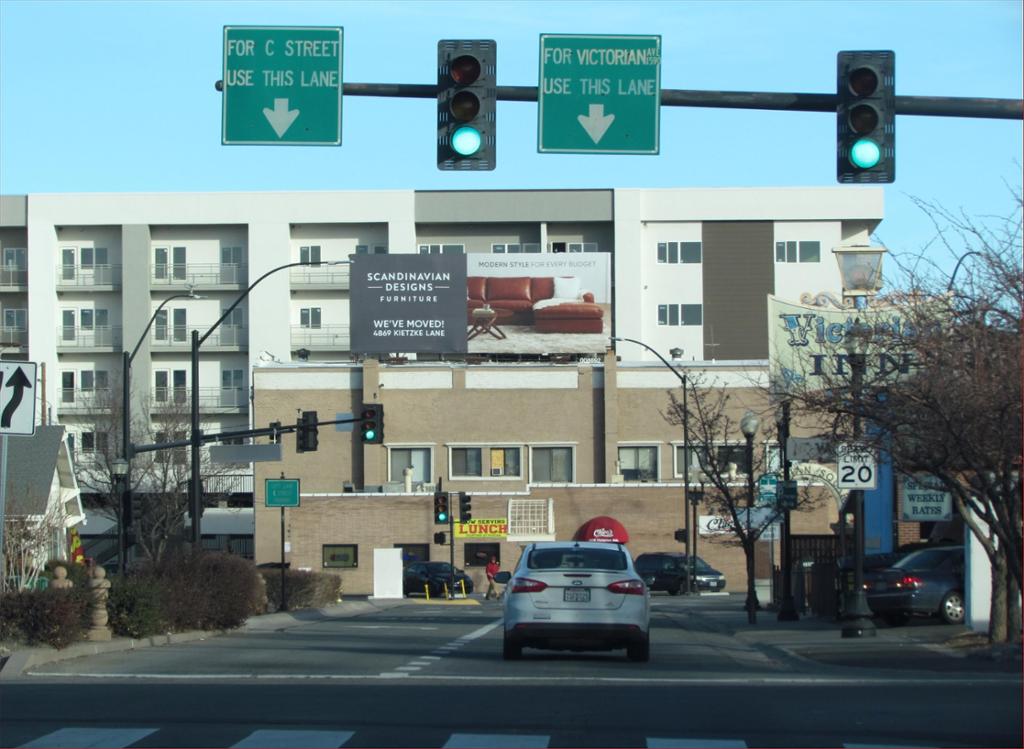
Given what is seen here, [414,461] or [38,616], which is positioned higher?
[414,461]

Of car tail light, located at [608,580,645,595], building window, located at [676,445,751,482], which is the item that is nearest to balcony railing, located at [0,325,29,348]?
building window, located at [676,445,751,482]

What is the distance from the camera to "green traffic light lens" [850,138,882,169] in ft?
44.7

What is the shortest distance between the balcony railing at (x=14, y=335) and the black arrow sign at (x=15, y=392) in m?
74.3

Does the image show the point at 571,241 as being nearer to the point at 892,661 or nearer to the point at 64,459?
the point at 64,459

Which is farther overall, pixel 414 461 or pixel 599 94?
pixel 414 461

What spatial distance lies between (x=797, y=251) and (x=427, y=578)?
37.9 m

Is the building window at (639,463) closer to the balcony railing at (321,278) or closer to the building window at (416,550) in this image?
the building window at (416,550)

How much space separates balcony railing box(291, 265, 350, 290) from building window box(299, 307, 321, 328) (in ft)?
4.59

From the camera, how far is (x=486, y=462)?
70312 millimetres

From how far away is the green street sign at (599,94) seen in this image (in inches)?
550

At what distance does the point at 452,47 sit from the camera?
13.8 metres

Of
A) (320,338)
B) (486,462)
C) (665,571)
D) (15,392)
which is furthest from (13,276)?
(15,392)

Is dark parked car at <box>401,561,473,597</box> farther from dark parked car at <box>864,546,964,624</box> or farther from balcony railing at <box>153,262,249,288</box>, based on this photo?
balcony railing at <box>153,262,249,288</box>

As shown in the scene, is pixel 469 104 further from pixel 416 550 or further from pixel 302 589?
pixel 416 550
